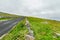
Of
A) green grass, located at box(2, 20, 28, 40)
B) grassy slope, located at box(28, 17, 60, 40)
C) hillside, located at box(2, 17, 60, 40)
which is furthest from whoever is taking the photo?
grassy slope, located at box(28, 17, 60, 40)

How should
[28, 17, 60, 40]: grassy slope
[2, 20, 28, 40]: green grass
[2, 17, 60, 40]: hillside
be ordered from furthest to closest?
[28, 17, 60, 40]: grassy slope
[2, 17, 60, 40]: hillside
[2, 20, 28, 40]: green grass

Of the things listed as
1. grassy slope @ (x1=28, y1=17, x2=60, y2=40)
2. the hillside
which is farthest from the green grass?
grassy slope @ (x1=28, y1=17, x2=60, y2=40)

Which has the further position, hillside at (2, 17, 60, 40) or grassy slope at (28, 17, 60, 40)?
grassy slope at (28, 17, 60, 40)

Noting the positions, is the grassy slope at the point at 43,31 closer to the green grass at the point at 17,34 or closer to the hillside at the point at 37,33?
the hillside at the point at 37,33

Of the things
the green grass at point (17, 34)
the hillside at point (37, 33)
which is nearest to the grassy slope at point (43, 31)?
the hillside at point (37, 33)

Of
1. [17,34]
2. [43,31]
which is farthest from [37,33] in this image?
[17,34]

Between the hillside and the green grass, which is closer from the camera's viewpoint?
the green grass

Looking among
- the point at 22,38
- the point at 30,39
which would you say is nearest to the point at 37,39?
the point at 22,38

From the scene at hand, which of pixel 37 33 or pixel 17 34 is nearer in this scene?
pixel 17 34

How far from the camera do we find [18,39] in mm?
19766

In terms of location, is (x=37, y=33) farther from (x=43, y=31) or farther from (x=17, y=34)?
(x=17, y=34)

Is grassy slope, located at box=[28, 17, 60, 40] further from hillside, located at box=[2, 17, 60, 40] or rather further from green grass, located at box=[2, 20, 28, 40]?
green grass, located at box=[2, 20, 28, 40]

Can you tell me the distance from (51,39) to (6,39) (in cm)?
607

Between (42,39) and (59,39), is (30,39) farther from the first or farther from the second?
(59,39)
